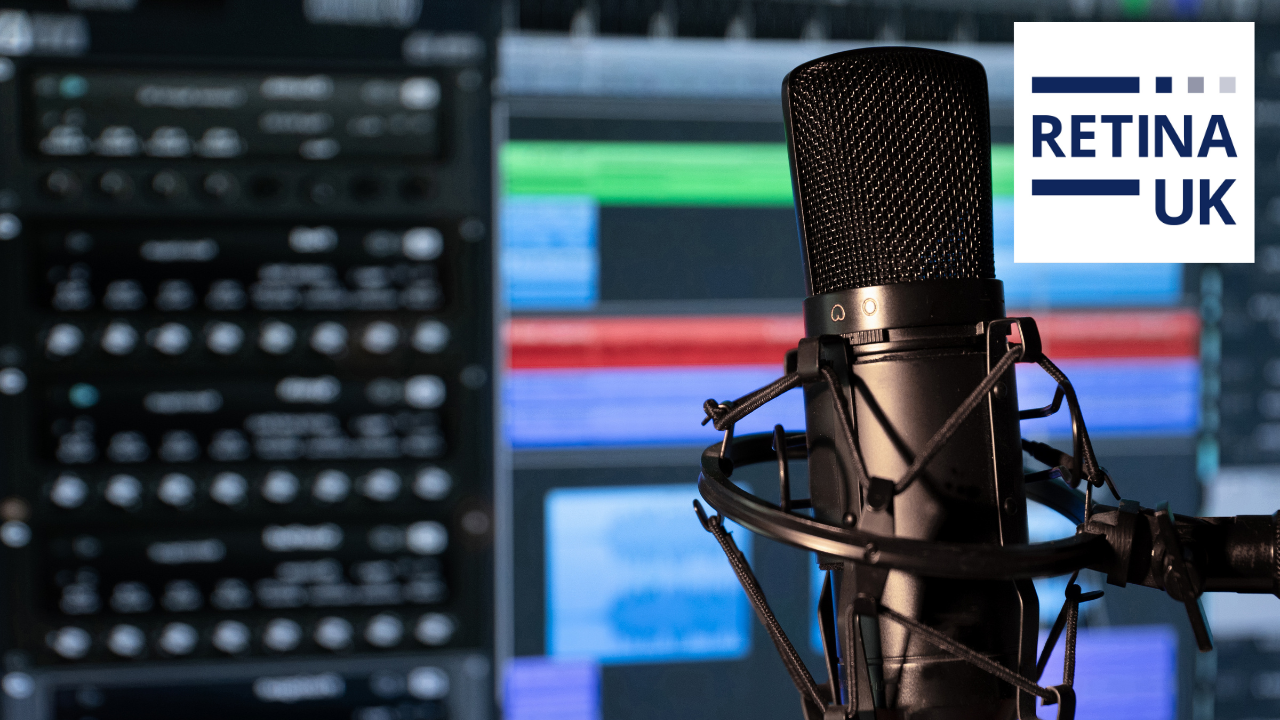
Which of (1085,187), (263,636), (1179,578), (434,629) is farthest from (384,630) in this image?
(1179,578)

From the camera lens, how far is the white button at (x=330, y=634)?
155cm

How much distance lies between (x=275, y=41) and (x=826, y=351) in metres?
1.45

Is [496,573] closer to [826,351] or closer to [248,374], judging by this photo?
[248,374]

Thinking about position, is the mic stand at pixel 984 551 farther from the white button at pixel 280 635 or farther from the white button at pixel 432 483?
the white button at pixel 280 635

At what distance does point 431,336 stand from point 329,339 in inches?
7.3

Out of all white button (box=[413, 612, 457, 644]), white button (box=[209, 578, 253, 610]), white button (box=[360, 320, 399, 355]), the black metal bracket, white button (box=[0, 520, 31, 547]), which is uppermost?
white button (box=[360, 320, 399, 355])

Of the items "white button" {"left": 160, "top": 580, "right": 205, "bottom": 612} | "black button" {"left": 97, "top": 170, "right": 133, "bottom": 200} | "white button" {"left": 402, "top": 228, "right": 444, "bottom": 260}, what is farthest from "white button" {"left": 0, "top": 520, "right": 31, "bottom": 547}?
"white button" {"left": 402, "top": 228, "right": 444, "bottom": 260}

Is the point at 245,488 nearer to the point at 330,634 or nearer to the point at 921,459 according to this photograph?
the point at 330,634

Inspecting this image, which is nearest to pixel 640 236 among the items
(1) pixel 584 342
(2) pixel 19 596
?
(1) pixel 584 342

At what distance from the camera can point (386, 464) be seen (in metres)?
1.56

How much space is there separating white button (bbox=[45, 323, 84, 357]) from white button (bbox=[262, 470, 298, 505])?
1.34ft

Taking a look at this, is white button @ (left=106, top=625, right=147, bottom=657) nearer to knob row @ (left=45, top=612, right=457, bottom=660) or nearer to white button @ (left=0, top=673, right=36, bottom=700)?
knob row @ (left=45, top=612, right=457, bottom=660)

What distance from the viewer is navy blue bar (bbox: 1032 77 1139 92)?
3.04ft

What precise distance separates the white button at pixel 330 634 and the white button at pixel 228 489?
28cm
